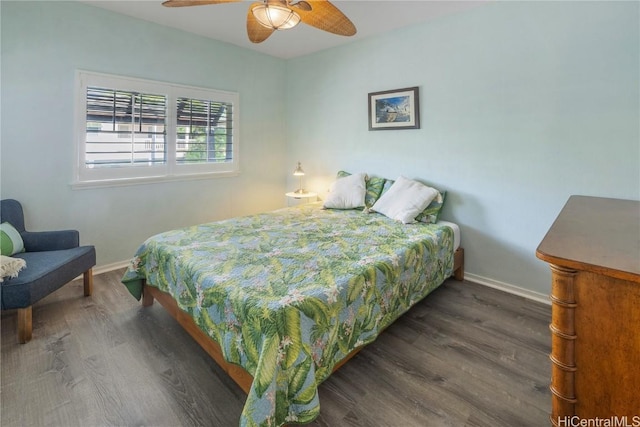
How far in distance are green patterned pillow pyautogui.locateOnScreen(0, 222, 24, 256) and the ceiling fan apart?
6.72 feet

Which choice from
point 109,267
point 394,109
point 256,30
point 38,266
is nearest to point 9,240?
point 38,266

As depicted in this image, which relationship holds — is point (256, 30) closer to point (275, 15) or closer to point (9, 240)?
point (275, 15)

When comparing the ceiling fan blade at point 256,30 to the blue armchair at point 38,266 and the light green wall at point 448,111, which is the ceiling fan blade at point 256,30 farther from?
the blue armchair at point 38,266

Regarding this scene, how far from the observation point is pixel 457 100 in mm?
2982

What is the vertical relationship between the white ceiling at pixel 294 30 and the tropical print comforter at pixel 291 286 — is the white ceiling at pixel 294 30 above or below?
above

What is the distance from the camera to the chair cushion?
1948 millimetres

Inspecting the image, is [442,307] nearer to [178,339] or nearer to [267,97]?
[178,339]

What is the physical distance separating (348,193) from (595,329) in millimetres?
2642

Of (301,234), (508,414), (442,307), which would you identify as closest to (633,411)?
(508,414)

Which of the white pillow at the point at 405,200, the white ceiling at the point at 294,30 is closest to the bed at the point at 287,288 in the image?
the white pillow at the point at 405,200

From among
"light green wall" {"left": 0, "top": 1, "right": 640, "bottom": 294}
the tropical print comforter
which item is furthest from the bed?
"light green wall" {"left": 0, "top": 1, "right": 640, "bottom": 294}

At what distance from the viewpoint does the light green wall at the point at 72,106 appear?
2625mm

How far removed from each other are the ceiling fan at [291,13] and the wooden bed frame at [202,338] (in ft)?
6.13

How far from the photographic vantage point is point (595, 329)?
0.94 m
